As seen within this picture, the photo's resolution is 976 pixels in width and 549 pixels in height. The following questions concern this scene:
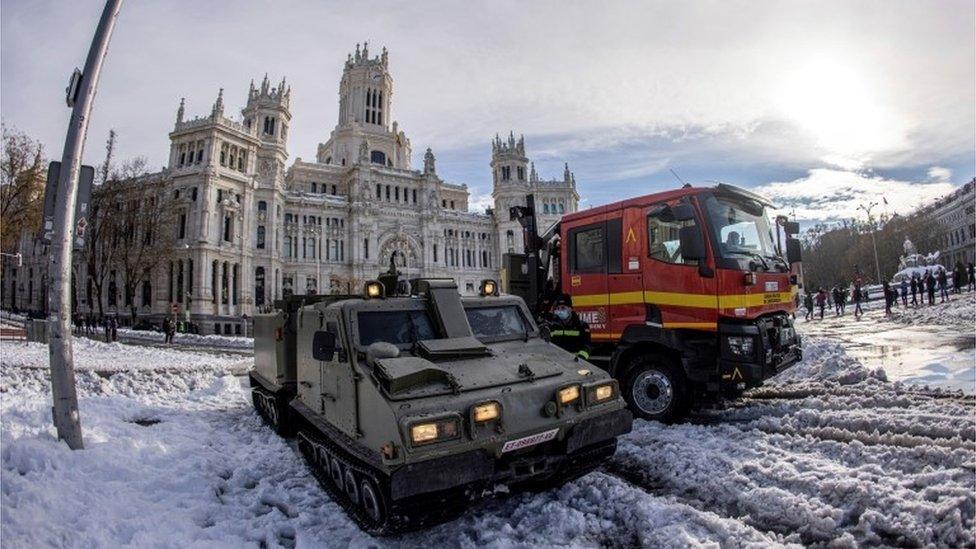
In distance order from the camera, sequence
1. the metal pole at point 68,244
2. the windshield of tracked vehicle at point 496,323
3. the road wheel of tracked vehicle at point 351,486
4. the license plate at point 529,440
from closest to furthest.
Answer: the license plate at point 529,440
the road wheel of tracked vehicle at point 351,486
the metal pole at point 68,244
the windshield of tracked vehicle at point 496,323

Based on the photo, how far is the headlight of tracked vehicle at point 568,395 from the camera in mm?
4773

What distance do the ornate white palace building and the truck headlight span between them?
48.5 metres

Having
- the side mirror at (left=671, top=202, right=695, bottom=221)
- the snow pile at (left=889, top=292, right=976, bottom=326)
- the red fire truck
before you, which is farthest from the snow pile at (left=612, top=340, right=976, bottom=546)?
the snow pile at (left=889, top=292, right=976, bottom=326)

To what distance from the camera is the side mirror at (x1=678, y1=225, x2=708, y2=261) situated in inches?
279

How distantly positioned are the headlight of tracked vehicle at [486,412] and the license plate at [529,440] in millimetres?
271

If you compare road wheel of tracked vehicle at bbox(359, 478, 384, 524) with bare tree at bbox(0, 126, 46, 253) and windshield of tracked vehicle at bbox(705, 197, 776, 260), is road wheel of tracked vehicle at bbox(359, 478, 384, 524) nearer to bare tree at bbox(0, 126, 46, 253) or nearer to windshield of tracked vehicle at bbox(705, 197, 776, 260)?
windshield of tracked vehicle at bbox(705, 197, 776, 260)

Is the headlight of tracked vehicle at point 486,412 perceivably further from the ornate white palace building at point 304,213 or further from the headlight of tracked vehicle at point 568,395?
the ornate white palace building at point 304,213

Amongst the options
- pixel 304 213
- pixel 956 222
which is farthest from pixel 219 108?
pixel 956 222

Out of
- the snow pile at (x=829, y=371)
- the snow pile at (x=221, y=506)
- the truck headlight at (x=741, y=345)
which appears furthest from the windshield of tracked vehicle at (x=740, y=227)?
the snow pile at (x=221, y=506)

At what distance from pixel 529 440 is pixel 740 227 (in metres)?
5.17

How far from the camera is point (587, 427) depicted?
15.9 ft

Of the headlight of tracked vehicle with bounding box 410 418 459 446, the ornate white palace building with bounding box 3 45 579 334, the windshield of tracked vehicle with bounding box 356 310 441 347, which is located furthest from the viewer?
the ornate white palace building with bounding box 3 45 579 334

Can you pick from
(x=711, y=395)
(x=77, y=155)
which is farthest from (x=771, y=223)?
(x=77, y=155)

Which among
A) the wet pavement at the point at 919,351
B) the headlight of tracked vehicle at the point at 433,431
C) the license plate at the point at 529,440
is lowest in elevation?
the wet pavement at the point at 919,351
